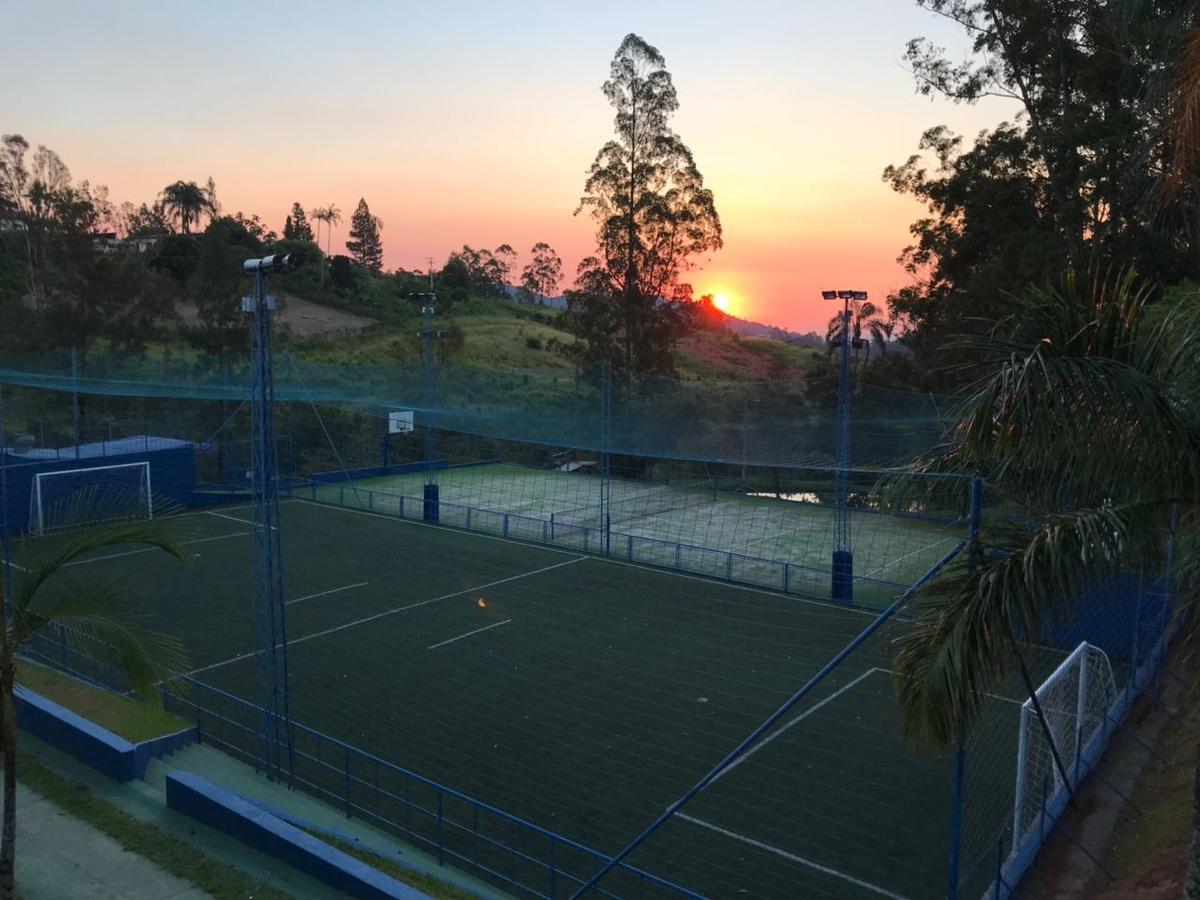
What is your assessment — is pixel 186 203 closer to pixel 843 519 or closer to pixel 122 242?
pixel 122 242

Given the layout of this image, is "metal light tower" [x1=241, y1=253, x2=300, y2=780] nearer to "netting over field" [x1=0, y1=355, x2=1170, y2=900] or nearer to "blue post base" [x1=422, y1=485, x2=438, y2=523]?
"netting over field" [x1=0, y1=355, x2=1170, y2=900]

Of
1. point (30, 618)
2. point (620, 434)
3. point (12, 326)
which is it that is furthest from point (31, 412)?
point (30, 618)

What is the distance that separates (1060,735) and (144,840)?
8.92 meters

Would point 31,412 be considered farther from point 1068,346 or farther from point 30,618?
point 1068,346

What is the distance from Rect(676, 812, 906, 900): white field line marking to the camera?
28.6 ft

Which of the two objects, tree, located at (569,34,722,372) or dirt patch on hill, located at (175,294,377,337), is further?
dirt patch on hill, located at (175,294,377,337)

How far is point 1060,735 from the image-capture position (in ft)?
31.4

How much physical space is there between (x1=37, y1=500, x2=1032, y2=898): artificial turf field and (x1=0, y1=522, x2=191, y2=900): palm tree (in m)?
0.88

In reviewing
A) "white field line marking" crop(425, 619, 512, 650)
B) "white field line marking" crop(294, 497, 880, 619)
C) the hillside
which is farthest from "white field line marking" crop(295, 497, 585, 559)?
the hillside

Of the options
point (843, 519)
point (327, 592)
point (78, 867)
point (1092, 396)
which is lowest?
point (78, 867)

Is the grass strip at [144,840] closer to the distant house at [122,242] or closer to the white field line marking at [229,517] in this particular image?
the white field line marking at [229,517]

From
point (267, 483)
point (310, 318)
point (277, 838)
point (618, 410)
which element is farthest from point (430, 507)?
point (310, 318)

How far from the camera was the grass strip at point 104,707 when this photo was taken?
11.0 m

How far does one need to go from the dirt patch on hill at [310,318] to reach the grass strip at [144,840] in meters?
51.6
